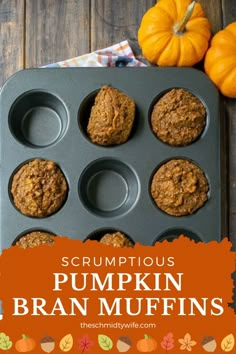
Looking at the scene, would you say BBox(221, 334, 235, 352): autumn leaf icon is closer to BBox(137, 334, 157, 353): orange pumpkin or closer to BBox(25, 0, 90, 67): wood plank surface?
BBox(137, 334, 157, 353): orange pumpkin

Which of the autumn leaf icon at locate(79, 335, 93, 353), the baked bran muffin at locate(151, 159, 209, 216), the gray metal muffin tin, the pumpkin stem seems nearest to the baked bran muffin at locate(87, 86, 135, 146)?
the gray metal muffin tin

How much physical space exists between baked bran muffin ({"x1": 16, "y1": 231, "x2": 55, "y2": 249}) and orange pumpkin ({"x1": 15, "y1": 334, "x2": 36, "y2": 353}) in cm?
28

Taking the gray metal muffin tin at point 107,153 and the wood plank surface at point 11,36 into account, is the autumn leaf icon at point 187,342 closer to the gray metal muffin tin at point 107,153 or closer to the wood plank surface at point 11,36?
the gray metal muffin tin at point 107,153

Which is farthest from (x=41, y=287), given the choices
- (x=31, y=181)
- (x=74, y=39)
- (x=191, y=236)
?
(x=74, y=39)

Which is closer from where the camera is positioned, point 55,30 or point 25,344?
point 25,344

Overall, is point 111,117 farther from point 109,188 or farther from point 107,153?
point 109,188

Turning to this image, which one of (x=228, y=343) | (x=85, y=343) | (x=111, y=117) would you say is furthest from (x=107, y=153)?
(x=228, y=343)

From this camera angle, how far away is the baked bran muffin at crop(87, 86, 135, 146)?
144cm

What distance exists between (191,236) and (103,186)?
0.33m

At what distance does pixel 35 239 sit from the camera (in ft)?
4.72

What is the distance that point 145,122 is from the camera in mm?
1491

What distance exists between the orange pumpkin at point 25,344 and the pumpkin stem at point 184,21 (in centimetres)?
105

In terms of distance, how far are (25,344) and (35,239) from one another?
315mm

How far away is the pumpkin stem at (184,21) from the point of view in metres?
1.44
